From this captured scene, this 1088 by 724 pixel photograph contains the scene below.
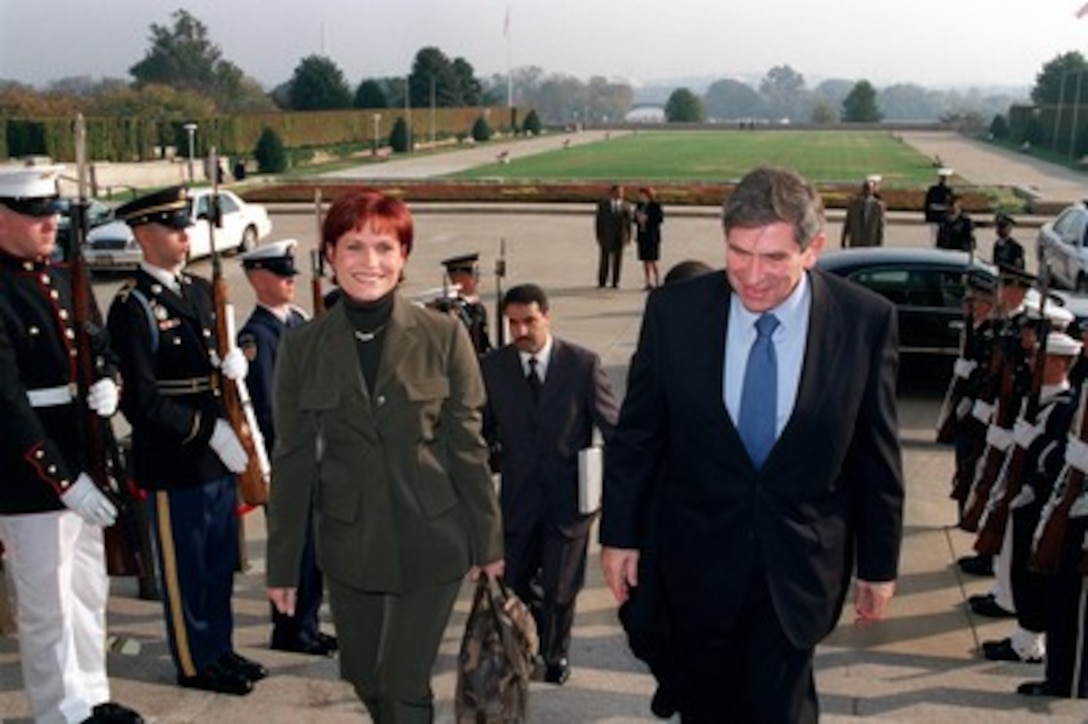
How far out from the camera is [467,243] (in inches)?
993

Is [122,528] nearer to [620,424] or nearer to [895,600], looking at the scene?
[620,424]

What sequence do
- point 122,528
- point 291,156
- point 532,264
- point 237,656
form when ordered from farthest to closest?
point 291,156, point 532,264, point 237,656, point 122,528

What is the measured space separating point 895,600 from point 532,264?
51.4 ft

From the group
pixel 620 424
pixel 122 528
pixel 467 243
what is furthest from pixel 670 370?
pixel 467 243

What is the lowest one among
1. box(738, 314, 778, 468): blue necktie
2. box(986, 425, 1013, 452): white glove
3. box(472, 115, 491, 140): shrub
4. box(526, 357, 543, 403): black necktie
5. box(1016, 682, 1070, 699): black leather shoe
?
box(1016, 682, 1070, 699): black leather shoe

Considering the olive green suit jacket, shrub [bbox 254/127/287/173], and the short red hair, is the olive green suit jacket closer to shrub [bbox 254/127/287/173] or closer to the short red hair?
the short red hair

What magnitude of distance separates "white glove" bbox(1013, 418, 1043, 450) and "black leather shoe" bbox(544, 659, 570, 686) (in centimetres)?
254

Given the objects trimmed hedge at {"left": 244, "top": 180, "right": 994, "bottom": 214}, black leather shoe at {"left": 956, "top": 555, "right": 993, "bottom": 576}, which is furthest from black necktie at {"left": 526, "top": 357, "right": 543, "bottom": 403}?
trimmed hedge at {"left": 244, "top": 180, "right": 994, "bottom": 214}

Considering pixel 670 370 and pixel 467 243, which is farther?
pixel 467 243

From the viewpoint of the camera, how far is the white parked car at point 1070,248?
1731 cm

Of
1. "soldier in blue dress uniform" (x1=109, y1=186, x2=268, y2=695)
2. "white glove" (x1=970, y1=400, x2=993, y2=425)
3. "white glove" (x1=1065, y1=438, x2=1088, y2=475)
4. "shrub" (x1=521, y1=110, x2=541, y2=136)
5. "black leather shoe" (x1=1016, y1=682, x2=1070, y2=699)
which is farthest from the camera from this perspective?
"shrub" (x1=521, y1=110, x2=541, y2=136)

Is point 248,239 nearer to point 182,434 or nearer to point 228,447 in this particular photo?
point 228,447

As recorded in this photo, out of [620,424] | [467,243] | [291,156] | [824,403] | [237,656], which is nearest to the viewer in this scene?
[824,403]

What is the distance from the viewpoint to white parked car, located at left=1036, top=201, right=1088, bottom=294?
1731 centimetres
